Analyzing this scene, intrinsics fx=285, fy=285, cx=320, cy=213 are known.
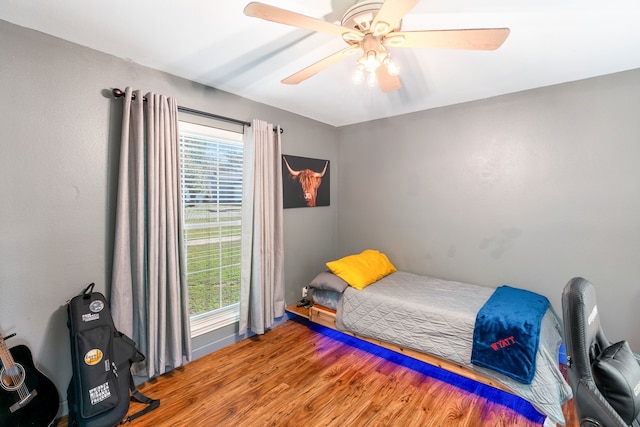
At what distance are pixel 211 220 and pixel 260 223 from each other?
450 mm

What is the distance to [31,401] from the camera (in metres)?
1.59

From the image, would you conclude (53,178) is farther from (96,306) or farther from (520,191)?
(520,191)

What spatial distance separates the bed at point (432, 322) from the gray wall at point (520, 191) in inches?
14.5

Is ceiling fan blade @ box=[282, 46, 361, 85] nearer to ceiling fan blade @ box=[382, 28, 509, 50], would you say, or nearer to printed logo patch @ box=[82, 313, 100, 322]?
ceiling fan blade @ box=[382, 28, 509, 50]

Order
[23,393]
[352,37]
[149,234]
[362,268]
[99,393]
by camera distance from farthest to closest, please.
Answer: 1. [362,268]
2. [149,234]
3. [99,393]
4. [23,393]
5. [352,37]

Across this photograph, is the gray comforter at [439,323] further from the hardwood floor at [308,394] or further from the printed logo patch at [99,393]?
the printed logo patch at [99,393]

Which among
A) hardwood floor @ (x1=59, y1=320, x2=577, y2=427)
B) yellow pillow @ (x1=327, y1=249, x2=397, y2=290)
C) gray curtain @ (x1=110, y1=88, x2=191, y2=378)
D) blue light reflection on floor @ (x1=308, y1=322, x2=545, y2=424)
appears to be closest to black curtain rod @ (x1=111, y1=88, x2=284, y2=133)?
gray curtain @ (x1=110, y1=88, x2=191, y2=378)

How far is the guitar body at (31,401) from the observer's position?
148 centimetres

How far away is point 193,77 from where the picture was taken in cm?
236

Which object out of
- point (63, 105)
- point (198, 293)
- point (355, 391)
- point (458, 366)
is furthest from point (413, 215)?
point (63, 105)

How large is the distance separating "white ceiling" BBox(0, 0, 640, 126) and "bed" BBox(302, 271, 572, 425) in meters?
1.86

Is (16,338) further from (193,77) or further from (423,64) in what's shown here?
(423,64)

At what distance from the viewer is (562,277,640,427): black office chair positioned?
3.43 ft

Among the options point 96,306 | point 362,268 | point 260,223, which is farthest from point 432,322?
point 96,306
